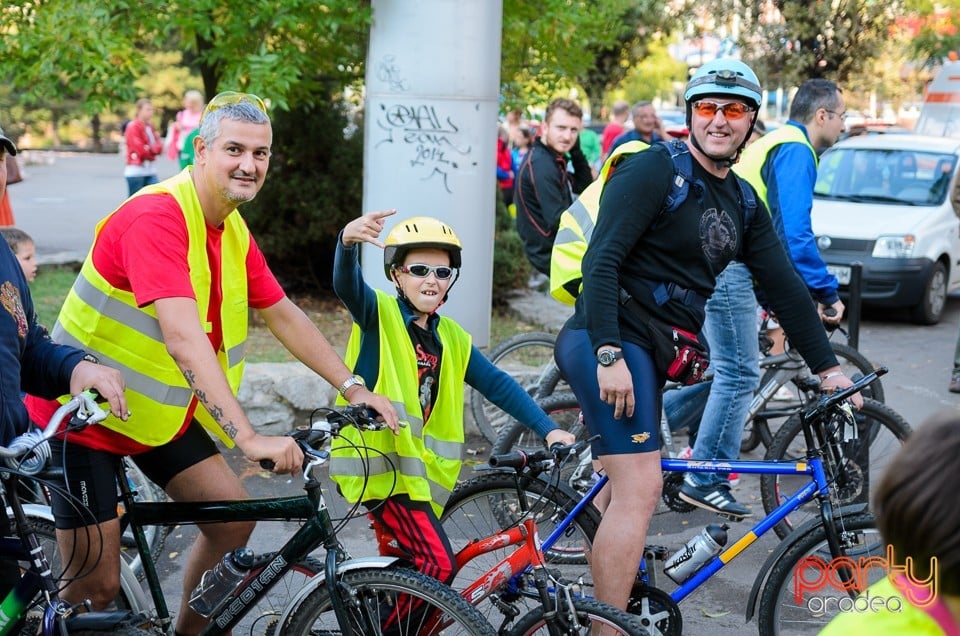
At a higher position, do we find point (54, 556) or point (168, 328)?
point (168, 328)

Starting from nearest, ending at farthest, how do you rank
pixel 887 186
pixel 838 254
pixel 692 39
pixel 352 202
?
pixel 352 202
pixel 838 254
pixel 887 186
pixel 692 39

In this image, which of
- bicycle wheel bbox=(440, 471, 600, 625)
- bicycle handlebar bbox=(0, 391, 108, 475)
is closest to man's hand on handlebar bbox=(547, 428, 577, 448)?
bicycle wheel bbox=(440, 471, 600, 625)

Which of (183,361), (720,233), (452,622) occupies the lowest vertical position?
(452,622)

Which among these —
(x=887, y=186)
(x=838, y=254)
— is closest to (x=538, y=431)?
(x=838, y=254)

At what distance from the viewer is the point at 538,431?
152 inches

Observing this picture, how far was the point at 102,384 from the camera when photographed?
3.15 meters

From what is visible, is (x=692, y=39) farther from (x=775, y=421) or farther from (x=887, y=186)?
(x=775, y=421)

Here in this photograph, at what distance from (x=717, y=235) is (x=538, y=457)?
95 centimetres

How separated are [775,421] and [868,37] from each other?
1243 cm

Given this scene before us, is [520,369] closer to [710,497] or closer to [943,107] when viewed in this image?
[710,497]

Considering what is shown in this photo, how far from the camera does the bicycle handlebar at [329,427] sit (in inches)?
128

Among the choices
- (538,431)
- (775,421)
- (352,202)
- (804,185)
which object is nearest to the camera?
(538,431)

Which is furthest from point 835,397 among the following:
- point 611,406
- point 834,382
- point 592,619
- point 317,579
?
point 317,579

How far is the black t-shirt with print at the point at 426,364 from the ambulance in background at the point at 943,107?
16.1m
